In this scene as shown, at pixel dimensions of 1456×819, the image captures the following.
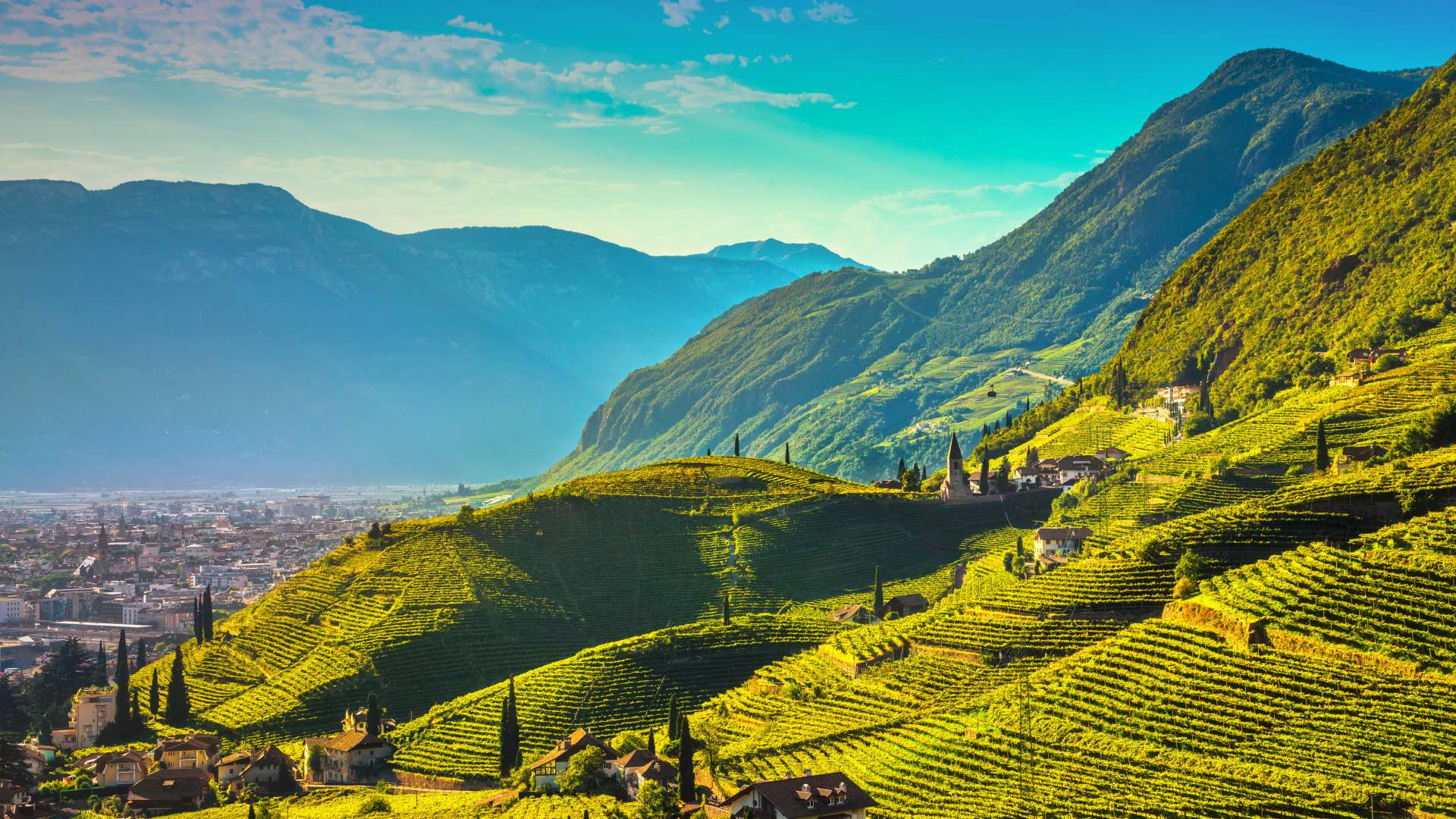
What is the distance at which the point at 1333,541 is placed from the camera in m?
58.9

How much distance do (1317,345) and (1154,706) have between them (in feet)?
255

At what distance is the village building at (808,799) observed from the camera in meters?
48.1

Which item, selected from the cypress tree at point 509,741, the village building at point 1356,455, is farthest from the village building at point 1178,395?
the cypress tree at point 509,741

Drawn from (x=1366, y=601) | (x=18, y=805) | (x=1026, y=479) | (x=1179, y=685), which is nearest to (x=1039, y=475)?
(x=1026, y=479)

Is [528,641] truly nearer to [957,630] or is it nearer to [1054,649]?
[957,630]

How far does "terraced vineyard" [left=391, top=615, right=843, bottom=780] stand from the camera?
76.4 metres

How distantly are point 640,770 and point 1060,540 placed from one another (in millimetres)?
37062

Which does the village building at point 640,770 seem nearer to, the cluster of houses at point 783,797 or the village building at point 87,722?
the cluster of houses at point 783,797

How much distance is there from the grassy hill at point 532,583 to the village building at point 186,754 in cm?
499

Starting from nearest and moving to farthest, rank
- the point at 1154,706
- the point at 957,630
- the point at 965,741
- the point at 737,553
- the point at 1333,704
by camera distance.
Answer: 1. the point at 1333,704
2. the point at 1154,706
3. the point at 965,741
4. the point at 957,630
5. the point at 737,553

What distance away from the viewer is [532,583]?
104 m

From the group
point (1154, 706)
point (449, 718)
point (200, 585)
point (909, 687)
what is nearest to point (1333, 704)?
point (1154, 706)

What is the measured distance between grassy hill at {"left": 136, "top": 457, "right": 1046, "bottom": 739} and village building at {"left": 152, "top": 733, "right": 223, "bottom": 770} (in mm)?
4988

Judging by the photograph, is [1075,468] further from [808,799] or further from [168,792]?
[168,792]
